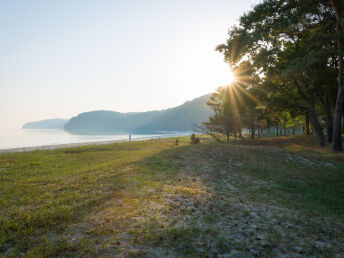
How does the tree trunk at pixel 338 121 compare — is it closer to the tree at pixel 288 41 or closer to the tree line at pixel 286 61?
the tree line at pixel 286 61

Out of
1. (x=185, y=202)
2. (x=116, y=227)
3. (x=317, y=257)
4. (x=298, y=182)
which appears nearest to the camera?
(x=317, y=257)

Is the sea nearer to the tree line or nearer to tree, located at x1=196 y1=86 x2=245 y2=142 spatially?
tree, located at x1=196 y1=86 x2=245 y2=142

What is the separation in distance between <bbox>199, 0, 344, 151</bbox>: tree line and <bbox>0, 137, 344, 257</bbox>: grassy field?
408 inches

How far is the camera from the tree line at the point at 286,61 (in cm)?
1525

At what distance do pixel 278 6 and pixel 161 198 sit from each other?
702 inches

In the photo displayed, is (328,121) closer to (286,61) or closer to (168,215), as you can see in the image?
(286,61)

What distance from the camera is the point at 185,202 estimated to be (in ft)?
19.6

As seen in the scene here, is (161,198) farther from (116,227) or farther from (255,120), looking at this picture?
(255,120)

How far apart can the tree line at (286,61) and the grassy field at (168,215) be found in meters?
10.4

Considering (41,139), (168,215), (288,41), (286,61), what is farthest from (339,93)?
(41,139)

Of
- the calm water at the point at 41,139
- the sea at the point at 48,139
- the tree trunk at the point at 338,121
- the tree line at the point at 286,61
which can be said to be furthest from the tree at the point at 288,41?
the calm water at the point at 41,139

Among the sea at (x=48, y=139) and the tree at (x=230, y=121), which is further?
the sea at (x=48, y=139)

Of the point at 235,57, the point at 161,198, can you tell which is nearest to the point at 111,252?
the point at 161,198

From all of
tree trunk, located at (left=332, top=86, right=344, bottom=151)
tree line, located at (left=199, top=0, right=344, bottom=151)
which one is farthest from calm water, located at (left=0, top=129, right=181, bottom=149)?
Result: tree trunk, located at (left=332, top=86, right=344, bottom=151)
